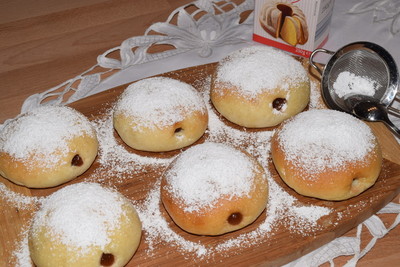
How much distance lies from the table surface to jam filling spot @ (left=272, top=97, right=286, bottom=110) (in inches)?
26.1

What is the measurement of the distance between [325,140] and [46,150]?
60 centimetres

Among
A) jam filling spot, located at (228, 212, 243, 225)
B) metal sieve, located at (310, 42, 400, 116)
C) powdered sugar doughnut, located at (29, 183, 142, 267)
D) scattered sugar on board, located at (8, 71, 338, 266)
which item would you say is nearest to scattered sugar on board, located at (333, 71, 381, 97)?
metal sieve, located at (310, 42, 400, 116)

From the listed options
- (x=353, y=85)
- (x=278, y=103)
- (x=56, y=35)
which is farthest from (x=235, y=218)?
(x=56, y=35)

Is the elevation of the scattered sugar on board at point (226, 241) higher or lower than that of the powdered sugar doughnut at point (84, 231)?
lower

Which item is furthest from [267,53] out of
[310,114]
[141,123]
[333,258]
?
[333,258]

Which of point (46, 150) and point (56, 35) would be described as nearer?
point (46, 150)

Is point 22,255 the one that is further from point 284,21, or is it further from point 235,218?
point 284,21

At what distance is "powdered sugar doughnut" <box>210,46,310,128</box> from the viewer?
1091mm

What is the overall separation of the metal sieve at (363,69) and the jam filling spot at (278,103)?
16cm

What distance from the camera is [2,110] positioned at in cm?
134

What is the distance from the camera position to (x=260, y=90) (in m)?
1.08

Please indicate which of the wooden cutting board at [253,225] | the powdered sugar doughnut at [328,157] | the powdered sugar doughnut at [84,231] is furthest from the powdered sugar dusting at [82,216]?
the powdered sugar doughnut at [328,157]

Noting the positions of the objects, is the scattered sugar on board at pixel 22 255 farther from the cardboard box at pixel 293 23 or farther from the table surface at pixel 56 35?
the cardboard box at pixel 293 23

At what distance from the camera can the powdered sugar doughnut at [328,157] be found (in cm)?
94
